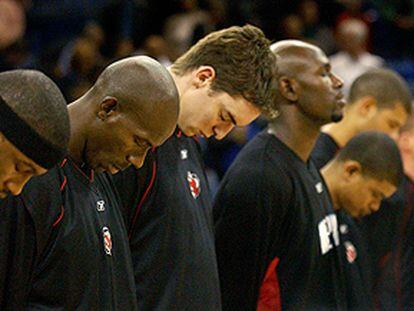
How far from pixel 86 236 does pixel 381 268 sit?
2.97 m

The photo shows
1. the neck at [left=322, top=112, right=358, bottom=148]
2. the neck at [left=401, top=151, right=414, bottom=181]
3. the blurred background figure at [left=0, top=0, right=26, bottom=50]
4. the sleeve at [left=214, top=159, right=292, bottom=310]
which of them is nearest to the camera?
the sleeve at [left=214, top=159, right=292, bottom=310]

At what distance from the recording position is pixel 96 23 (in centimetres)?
940

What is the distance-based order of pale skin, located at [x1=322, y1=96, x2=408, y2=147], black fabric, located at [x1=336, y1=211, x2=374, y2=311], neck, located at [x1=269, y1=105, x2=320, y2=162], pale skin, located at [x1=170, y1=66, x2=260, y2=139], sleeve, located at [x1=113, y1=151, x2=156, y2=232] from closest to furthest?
1. sleeve, located at [x1=113, y1=151, x2=156, y2=232]
2. pale skin, located at [x1=170, y1=66, x2=260, y2=139]
3. neck, located at [x1=269, y1=105, x2=320, y2=162]
4. black fabric, located at [x1=336, y1=211, x2=374, y2=311]
5. pale skin, located at [x1=322, y1=96, x2=408, y2=147]

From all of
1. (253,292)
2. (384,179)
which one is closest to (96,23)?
(384,179)

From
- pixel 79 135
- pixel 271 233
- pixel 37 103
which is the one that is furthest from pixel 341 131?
pixel 37 103

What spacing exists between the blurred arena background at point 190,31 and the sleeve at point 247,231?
316 centimetres

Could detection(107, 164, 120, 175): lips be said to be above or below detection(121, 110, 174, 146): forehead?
below

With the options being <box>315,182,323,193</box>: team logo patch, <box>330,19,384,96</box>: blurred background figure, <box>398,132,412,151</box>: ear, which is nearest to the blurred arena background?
<box>330,19,384,96</box>: blurred background figure

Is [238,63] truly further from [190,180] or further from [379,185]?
[379,185]

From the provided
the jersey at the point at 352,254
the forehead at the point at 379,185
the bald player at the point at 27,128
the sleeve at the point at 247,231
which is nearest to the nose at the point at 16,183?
the bald player at the point at 27,128

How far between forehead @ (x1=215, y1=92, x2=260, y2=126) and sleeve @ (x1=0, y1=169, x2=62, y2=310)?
42.0 inches

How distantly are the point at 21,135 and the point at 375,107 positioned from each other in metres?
3.49

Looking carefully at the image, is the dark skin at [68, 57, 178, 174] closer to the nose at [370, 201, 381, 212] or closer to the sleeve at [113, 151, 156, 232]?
the sleeve at [113, 151, 156, 232]

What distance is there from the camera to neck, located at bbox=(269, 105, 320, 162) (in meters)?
4.69
